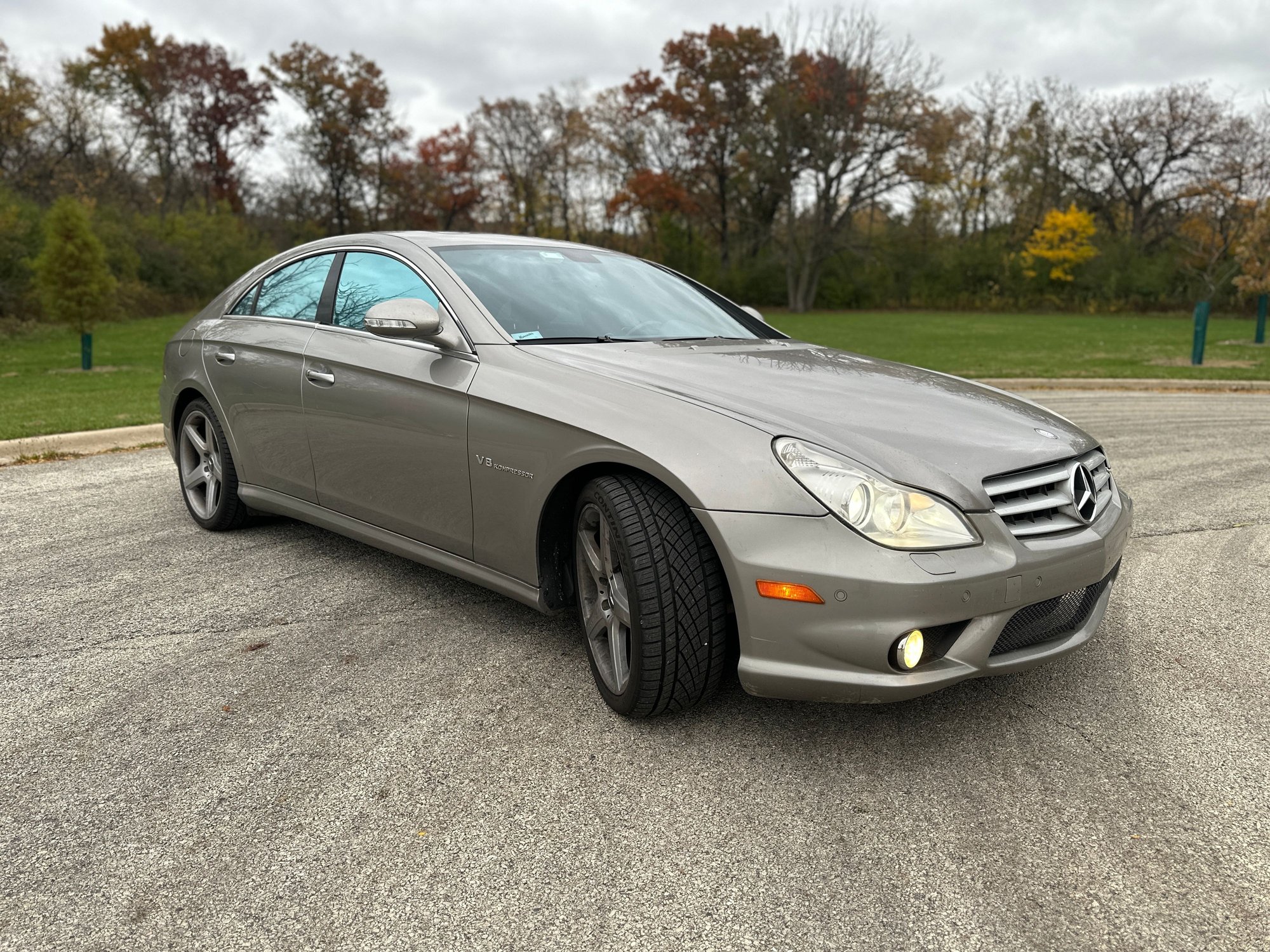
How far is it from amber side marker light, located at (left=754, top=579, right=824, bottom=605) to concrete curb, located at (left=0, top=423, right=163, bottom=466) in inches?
270

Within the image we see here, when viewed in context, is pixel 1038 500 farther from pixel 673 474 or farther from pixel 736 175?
pixel 736 175

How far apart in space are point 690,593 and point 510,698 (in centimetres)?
82

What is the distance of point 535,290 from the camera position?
3777mm

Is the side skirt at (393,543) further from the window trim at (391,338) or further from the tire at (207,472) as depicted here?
the window trim at (391,338)

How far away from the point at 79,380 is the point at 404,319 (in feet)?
50.2

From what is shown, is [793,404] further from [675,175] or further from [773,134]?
[675,175]

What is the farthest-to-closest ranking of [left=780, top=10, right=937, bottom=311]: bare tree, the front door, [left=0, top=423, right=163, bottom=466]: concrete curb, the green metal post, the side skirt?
[left=780, top=10, right=937, bottom=311]: bare tree, the green metal post, [left=0, top=423, right=163, bottom=466]: concrete curb, the front door, the side skirt

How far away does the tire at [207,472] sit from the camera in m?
4.86

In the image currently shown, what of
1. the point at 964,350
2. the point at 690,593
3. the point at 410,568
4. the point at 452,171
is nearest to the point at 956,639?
the point at 690,593

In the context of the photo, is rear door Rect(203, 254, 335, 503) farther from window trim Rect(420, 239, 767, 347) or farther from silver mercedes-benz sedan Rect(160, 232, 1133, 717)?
window trim Rect(420, 239, 767, 347)

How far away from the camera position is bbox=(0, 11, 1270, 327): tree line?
1496 inches

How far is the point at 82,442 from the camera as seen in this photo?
7879 mm

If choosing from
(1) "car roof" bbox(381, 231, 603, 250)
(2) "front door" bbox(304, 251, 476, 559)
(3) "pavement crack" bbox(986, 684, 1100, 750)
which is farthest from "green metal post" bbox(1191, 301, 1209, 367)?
(2) "front door" bbox(304, 251, 476, 559)

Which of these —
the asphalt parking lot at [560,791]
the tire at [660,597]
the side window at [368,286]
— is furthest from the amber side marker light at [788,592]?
the side window at [368,286]
